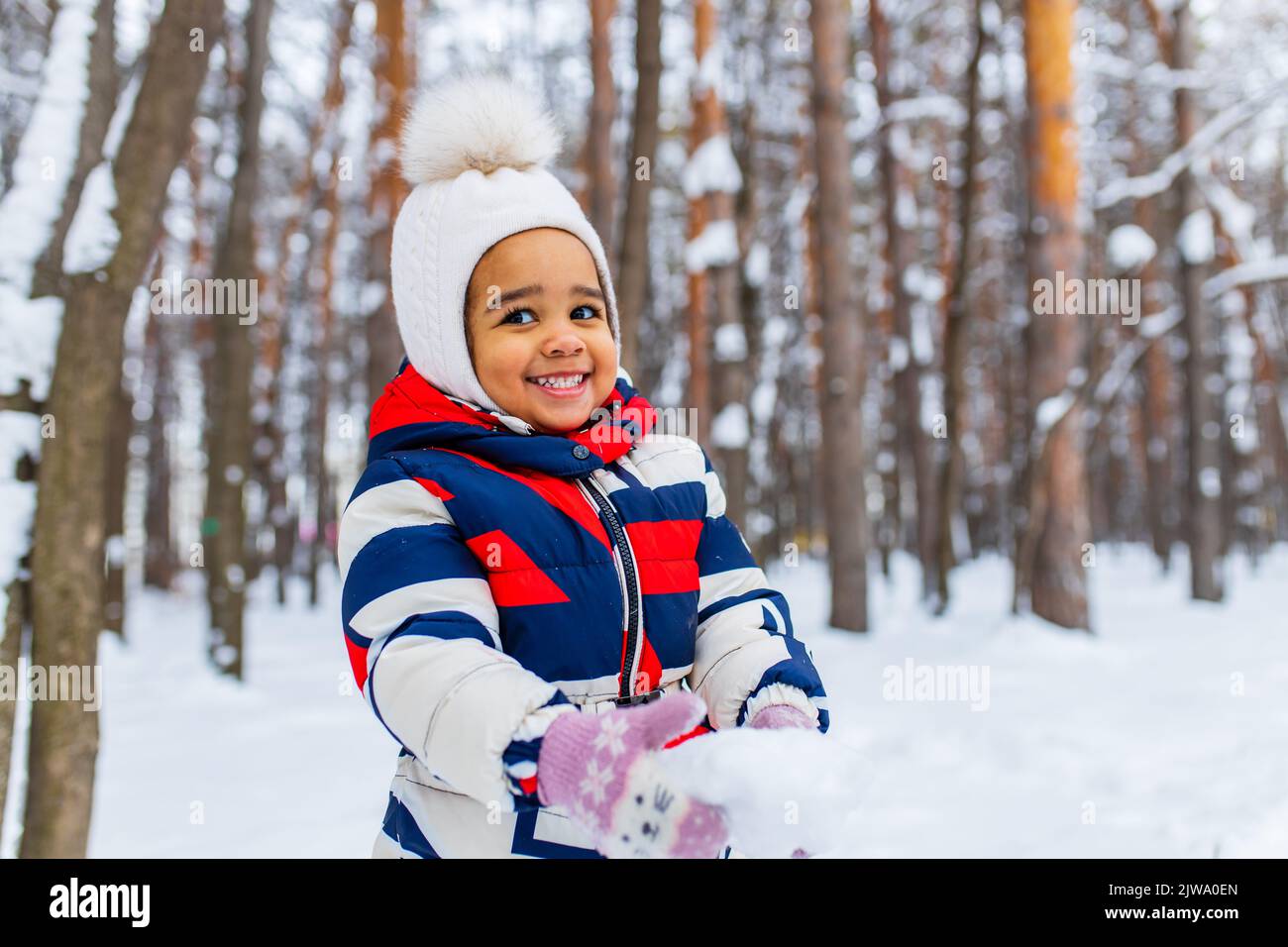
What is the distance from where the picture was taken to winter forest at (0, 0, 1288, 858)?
277 cm

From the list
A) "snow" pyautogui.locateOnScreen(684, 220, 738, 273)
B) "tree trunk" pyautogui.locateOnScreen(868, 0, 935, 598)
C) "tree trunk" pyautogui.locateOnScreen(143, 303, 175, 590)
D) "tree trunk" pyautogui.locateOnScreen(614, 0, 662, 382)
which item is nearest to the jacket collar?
"tree trunk" pyautogui.locateOnScreen(614, 0, 662, 382)

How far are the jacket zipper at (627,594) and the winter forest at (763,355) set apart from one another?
438 millimetres

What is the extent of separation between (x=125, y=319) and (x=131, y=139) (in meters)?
0.54

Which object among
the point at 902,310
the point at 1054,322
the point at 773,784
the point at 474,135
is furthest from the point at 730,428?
the point at 773,784

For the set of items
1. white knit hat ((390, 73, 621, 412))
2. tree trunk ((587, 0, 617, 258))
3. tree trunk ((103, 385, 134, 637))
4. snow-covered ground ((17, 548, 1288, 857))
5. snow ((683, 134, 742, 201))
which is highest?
tree trunk ((587, 0, 617, 258))

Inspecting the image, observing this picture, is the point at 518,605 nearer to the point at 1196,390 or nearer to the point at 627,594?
the point at 627,594

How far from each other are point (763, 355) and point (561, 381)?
13.9 meters

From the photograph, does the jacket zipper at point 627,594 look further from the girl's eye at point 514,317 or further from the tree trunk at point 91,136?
the tree trunk at point 91,136

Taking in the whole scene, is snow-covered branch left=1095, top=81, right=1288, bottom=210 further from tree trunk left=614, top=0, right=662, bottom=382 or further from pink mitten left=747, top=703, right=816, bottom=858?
pink mitten left=747, top=703, right=816, bottom=858

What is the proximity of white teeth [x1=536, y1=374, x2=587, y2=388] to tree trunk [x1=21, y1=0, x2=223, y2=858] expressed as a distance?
184 centimetres

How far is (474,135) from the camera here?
1526mm

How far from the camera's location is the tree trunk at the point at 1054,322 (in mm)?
7848
